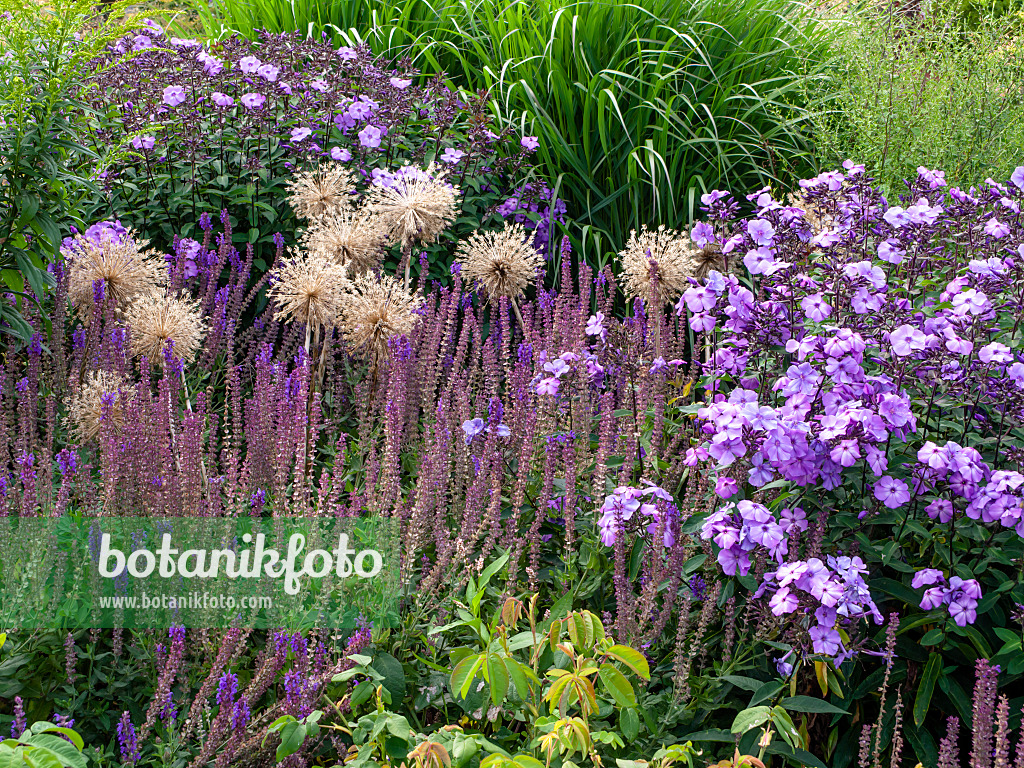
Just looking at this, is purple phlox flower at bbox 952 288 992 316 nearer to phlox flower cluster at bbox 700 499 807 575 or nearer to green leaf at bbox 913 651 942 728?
phlox flower cluster at bbox 700 499 807 575

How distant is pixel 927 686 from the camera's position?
219 centimetres

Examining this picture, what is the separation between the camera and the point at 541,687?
2045 mm

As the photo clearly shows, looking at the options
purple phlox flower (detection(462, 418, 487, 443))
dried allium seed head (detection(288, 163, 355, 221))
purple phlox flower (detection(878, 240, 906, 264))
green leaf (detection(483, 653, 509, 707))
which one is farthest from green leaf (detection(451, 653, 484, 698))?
dried allium seed head (detection(288, 163, 355, 221))

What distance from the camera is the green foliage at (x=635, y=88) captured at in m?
5.45

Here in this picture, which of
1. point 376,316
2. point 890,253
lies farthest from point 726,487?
point 376,316

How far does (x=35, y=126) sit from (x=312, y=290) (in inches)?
43.5

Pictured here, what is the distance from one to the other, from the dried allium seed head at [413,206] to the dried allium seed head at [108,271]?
102 cm

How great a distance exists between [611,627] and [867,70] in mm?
4402

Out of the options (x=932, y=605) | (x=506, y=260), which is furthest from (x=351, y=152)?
(x=932, y=605)

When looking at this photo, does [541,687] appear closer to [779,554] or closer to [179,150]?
[779,554]

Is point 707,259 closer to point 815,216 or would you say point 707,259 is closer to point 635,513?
point 815,216

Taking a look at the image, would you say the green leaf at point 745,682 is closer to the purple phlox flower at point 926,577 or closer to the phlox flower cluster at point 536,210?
the purple phlox flower at point 926,577

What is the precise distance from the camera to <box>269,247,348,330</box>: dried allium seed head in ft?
11.0

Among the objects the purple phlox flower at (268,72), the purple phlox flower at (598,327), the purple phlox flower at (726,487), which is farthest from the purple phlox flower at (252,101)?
the purple phlox flower at (726,487)
